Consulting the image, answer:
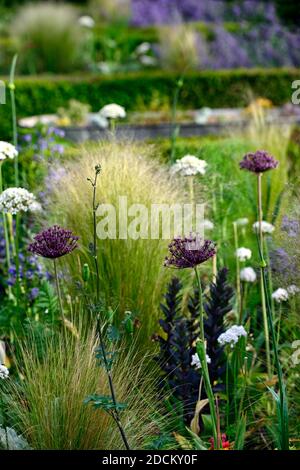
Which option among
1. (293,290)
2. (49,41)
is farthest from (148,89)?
(293,290)

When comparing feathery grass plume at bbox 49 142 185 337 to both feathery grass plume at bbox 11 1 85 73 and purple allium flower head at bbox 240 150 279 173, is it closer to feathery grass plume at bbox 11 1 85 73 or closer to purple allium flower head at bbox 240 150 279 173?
purple allium flower head at bbox 240 150 279 173

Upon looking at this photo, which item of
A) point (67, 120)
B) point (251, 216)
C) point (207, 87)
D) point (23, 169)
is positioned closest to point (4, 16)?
point (207, 87)

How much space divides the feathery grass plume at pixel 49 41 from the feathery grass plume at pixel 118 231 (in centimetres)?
936

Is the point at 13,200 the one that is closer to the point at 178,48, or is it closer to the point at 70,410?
the point at 70,410

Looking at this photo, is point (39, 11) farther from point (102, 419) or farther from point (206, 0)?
point (102, 419)

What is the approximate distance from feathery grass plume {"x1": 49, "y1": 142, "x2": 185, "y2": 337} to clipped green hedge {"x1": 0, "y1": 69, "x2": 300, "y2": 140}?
255 inches

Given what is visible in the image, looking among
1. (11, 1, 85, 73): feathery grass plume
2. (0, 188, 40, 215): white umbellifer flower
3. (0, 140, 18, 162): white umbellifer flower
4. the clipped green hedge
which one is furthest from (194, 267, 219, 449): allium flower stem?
(11, 1, 85, 73): feathery grass plume

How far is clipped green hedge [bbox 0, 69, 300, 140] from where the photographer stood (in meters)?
10.6

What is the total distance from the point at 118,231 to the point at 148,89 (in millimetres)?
7712

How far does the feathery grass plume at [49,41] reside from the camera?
1305 centimetres

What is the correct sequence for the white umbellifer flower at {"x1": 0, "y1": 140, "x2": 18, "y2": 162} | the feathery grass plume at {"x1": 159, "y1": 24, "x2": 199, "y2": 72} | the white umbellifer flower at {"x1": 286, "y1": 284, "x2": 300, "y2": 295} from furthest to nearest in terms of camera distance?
the feathery grass plume at {"x1": 159, "y1": 24, "x2": 199, "y2": 72}, the white umbellifer flower at {"x1": 0, "y1": 140, "x2": 18, "y2": 162}, the white umbellifer flower at {"x1": 286, "y1": 284, "x2": 300, "y2": 295}

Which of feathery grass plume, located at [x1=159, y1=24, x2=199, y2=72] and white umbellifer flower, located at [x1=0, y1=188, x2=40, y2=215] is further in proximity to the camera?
feathery grass plume, located at [x1=159, y1=24, x2=199, y2=72]

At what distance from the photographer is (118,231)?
12.3ft
